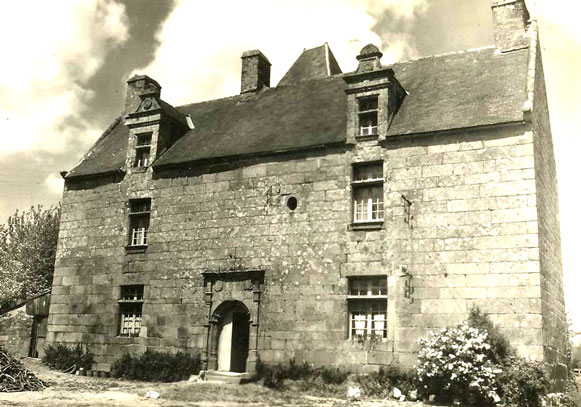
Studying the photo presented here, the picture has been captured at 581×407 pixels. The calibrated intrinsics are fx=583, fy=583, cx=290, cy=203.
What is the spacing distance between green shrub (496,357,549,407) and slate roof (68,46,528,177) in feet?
16.9

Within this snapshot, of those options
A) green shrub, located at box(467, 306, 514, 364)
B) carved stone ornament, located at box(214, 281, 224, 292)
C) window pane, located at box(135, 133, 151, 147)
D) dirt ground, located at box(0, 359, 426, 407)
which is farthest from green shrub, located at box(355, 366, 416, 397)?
window pane, located at box(135, 133, 151, 147)

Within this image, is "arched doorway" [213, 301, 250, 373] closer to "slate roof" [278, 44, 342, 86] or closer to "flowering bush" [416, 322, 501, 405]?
"flowering bush" [416, 322, 501, 405]

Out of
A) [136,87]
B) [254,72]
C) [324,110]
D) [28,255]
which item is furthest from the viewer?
[28,255]

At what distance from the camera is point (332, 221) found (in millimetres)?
14102

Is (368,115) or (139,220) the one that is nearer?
(368,115)

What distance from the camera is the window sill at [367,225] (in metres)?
13.6

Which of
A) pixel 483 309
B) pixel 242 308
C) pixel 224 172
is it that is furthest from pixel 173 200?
pixel 483 309

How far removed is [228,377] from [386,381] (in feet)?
12.6

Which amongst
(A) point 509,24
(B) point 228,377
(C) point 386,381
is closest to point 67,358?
(B) point 228,377

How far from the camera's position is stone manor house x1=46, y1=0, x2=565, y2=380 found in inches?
495

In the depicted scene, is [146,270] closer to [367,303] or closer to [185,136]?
[185,136]

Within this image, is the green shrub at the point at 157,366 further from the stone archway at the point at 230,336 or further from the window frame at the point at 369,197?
the window frame at the point at 369,197

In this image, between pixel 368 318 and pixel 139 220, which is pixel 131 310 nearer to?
pixel 139 220

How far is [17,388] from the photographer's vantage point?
467 inches
